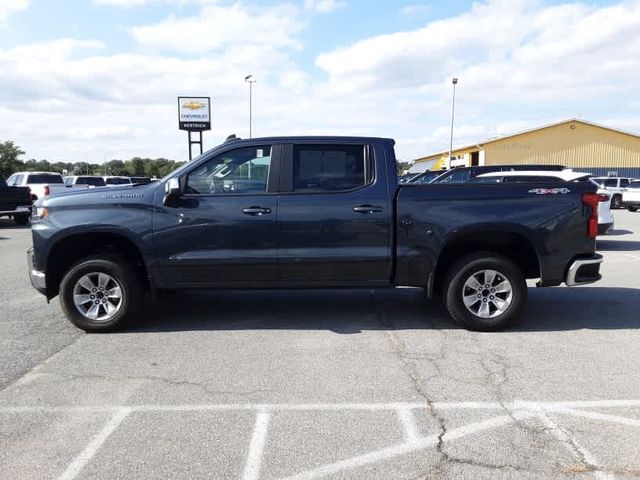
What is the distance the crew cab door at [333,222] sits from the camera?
5.63 meters

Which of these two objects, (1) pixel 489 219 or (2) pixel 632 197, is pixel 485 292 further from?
(2) pixel 632 197

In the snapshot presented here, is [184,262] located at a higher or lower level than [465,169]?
lower

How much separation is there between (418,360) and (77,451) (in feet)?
9.23

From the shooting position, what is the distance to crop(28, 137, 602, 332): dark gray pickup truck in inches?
222

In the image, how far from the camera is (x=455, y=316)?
229 inches

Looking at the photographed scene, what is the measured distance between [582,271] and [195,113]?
1499 inches

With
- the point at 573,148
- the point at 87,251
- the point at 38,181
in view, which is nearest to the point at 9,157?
the point at 38,181

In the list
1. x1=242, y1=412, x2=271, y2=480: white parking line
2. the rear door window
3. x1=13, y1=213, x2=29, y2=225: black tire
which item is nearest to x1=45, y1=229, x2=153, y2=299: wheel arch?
x1=242, y1=412, x2=271, y2=480: white parking line

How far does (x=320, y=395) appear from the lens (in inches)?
163

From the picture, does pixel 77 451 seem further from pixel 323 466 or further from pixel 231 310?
pixel 231 310

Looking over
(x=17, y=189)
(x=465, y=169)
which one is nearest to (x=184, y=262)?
(x=465, y=169)

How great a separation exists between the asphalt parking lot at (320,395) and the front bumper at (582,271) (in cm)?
55

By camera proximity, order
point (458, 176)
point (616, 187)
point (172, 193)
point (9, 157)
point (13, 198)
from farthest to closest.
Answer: point (9, 157) < point (616, 187) < point (13, 198) < point (458, 176) < point (172, 193)

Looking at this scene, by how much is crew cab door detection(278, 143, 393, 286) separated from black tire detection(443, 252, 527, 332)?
696mm
